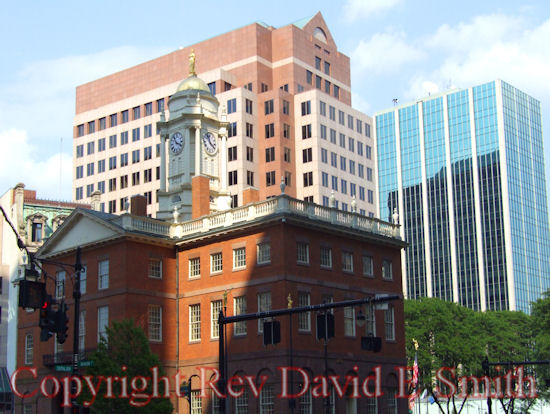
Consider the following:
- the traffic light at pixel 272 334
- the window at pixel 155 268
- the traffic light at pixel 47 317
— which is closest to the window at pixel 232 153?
the window at pixel 155 268

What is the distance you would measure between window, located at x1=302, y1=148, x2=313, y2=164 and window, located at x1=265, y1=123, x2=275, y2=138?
15.9ft

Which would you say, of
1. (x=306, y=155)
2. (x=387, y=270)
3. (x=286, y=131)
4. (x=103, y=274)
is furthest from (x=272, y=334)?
(x=286, y=131)

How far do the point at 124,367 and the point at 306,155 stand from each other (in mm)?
69875

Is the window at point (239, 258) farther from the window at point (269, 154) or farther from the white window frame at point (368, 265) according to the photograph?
the window at point (269, 154)

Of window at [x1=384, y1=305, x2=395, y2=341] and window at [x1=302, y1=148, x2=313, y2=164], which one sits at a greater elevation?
window at [x1=302, y1=148, x2=313, y2=164]

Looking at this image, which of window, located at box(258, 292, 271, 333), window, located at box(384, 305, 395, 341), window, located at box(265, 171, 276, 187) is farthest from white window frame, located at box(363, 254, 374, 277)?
window, located at box(265, 171, 276, 187)

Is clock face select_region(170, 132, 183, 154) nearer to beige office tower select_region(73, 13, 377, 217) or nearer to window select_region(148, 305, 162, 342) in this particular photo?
window select_region(148, 305, 162, 342)

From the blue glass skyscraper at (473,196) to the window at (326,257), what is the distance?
110 meters

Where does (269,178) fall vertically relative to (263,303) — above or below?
above

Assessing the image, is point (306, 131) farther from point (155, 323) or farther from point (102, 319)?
point (102, 319)

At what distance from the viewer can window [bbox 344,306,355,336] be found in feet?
191

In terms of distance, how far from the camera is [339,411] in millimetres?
56125

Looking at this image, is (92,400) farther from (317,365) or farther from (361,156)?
(361,156)

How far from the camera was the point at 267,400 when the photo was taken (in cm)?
5453
